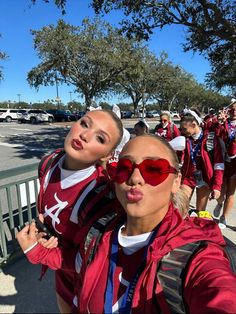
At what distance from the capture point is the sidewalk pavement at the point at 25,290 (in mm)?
2819

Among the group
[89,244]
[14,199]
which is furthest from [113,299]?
[14,199]

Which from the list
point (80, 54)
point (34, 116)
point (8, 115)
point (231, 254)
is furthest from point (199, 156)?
point (8, 115)

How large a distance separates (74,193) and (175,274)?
2.85 ft

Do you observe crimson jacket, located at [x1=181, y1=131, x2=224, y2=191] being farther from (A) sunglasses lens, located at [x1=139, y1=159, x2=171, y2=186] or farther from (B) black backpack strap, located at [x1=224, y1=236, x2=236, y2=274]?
(A) sunglasses lens, located at [x1=139, y1=159, x2=171, y2=186]

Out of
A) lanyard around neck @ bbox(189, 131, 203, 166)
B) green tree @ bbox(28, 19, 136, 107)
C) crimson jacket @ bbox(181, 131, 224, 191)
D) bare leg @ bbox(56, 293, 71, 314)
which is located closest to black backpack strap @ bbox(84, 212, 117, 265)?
bare leg @ bbox(56, 293, 71, 314)

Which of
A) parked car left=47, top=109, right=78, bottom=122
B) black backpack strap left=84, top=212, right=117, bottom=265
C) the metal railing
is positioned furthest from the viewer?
parked car left=47, top=109, right=78, bottom=122

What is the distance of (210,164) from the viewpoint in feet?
13.4

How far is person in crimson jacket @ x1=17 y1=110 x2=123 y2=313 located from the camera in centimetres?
166

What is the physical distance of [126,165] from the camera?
121 centimetres

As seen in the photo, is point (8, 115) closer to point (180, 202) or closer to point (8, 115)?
point (8, 115)

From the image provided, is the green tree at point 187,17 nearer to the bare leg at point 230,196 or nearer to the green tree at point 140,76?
the bare leg at point 230,196

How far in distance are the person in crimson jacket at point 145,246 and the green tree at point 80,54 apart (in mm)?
27395

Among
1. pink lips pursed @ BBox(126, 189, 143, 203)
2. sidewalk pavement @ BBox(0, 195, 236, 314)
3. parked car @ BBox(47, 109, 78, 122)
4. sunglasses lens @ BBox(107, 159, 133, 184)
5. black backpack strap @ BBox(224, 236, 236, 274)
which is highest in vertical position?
sunglasses lens @ BBox(107, 159, 133, 184)

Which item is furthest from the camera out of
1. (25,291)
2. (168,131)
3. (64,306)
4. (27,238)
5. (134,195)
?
(168,131)
